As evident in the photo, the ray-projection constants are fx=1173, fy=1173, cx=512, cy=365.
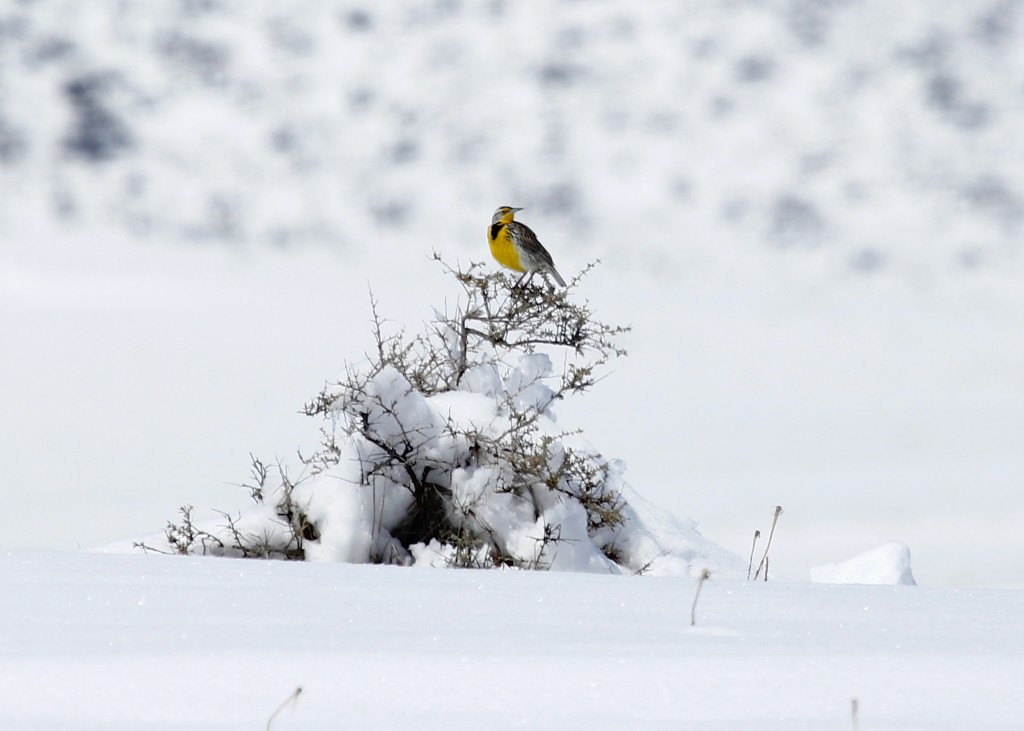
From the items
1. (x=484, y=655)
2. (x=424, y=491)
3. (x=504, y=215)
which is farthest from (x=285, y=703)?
(x=504, y=215)

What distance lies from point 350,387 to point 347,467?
1.75ft

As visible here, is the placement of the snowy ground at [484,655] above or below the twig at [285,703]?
above

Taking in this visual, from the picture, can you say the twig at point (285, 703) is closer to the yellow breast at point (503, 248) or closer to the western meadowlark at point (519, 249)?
the western meadowlark at point (519, 249)

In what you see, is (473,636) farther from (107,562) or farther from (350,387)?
(350,387)

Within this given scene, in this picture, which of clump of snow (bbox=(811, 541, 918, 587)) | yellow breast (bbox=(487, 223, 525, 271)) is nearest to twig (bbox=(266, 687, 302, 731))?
yellow breast (bbox=(487, 223, 525, 271))

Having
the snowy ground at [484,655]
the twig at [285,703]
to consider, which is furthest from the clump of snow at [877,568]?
the twig at [285,703]

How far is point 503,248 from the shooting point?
1045 centimetres

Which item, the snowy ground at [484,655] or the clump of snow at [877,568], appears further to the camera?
the clump of snow at [877,568]

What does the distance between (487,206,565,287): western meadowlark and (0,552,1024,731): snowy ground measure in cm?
676

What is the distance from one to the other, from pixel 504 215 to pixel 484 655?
341 inches

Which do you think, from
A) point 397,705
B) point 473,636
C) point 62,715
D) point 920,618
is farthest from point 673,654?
point 62,715

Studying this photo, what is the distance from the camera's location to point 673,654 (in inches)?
102

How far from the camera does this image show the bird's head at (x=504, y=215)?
10.9 m

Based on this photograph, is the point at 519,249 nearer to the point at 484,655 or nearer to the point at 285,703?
the point at 484,655
